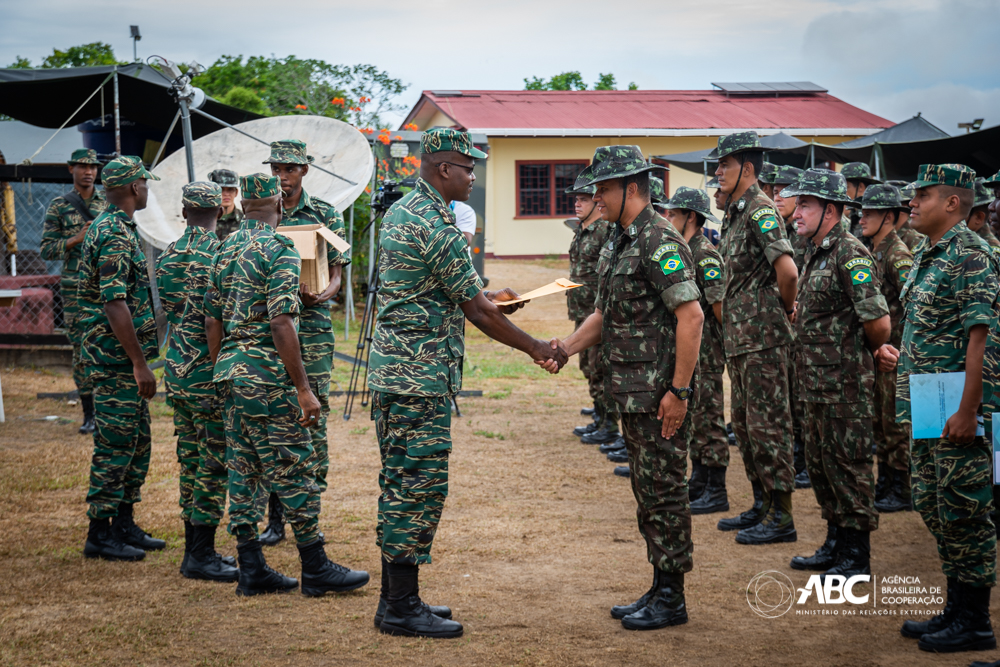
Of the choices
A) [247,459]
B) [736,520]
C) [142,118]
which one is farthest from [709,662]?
[142,118]

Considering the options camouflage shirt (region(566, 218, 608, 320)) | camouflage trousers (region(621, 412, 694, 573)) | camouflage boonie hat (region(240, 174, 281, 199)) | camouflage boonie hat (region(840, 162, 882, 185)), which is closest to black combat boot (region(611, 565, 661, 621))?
camouflage trousers (region(621, 412, 694, 573))

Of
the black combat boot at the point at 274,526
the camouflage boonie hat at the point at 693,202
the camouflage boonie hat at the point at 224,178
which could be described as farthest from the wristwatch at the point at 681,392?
the camouflage boonie hat at the point at 224,178

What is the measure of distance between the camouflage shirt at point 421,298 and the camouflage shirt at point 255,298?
1.82ft

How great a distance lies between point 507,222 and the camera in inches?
1047

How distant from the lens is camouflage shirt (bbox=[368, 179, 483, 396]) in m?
4.02

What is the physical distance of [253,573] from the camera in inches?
182

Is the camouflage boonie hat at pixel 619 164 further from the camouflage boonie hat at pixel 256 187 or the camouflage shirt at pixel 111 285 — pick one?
the camouflage shirt at pixel 111 285

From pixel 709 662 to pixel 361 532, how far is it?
2691 mm

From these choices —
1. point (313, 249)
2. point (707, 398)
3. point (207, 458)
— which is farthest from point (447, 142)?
point (707, 398)

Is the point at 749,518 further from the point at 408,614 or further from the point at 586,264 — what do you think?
the point at 586,264

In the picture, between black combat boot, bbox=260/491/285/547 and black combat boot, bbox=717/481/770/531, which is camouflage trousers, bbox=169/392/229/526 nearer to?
black combat boot, bbox=260/491/285/547

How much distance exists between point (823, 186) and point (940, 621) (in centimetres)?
259

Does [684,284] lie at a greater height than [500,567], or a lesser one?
greater

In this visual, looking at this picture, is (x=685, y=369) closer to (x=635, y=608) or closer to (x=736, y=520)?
(x=635, y=608)
